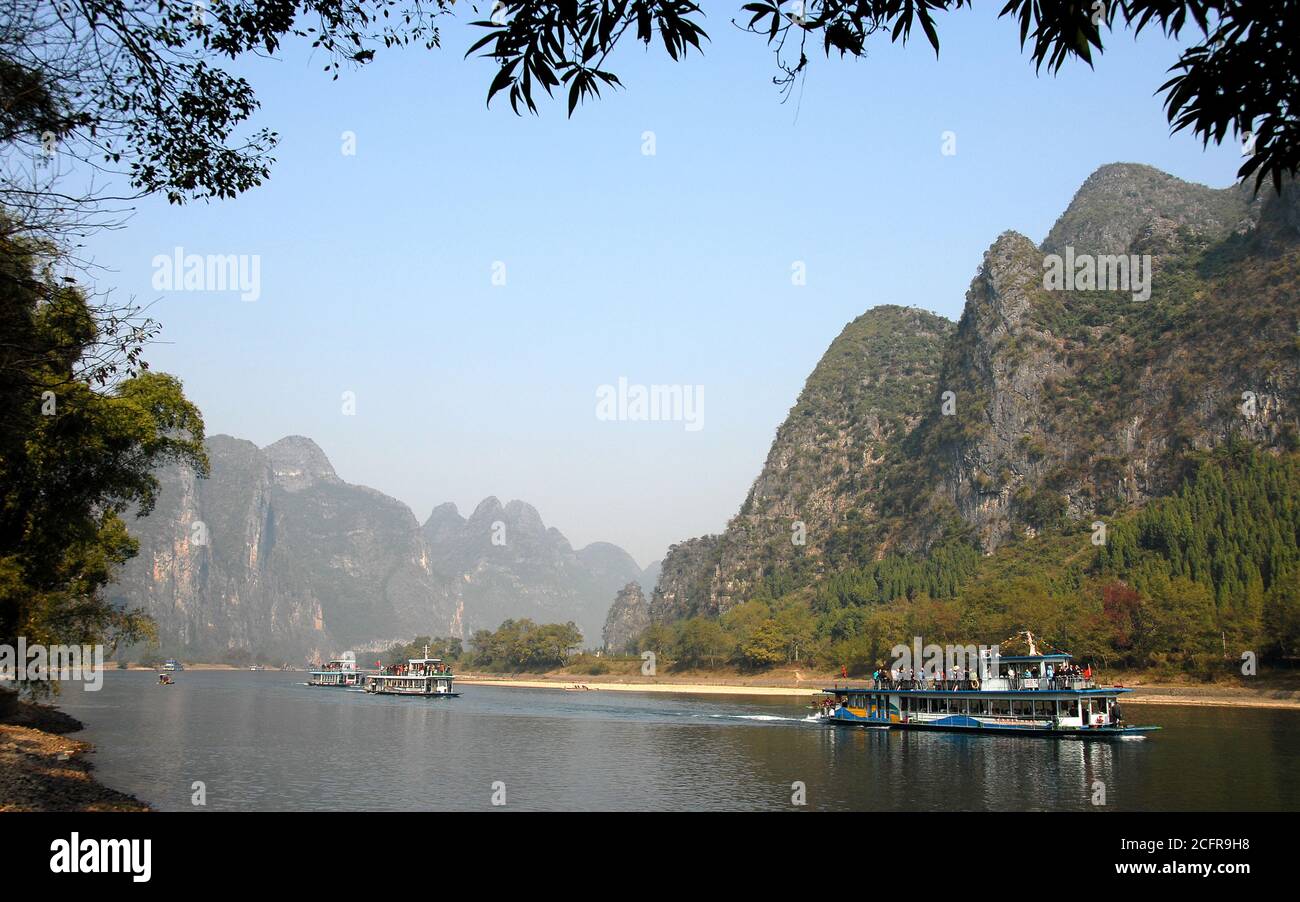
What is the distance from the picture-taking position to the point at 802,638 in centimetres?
13500

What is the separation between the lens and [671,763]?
4353 centimetres

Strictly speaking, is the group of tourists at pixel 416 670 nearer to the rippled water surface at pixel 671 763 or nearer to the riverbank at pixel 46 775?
the rippled water surface at pixel 671 763

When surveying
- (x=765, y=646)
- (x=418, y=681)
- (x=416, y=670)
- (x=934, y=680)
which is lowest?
(x=418, y=681)

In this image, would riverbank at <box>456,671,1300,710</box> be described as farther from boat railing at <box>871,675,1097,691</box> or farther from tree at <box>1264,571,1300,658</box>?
boat railing at <box>871,675,1097,691</box>

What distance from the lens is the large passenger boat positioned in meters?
54.0

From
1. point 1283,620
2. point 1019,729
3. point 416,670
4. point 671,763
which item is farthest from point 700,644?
point 671,763

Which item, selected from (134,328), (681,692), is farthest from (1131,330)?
(134,328)

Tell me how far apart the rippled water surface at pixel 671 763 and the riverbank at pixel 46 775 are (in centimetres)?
175

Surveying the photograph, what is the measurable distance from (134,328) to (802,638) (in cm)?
12801

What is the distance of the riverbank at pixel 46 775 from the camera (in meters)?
23.5

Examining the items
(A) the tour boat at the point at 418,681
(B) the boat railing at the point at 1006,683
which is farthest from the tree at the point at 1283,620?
(A) the tour boat at the point at 418,681

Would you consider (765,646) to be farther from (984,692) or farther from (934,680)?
(984,692)

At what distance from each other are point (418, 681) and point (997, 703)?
73.5 meters
